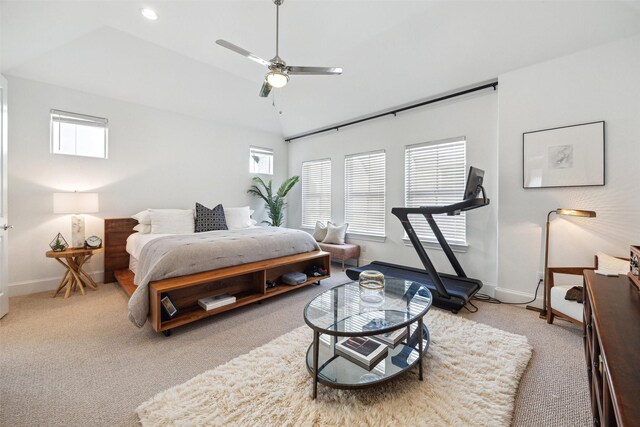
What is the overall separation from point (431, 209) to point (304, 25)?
8.36ft

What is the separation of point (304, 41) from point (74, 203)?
3480 millimetres

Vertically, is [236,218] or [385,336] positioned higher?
[236,218]

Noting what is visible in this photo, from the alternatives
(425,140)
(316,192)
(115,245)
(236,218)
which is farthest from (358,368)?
(316,192)

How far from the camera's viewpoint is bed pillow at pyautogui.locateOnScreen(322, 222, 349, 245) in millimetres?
4891

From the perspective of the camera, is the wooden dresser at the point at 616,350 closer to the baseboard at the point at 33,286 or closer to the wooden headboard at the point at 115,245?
the wooden headboard at the point at 115,245

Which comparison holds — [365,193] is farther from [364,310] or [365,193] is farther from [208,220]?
[364,310]

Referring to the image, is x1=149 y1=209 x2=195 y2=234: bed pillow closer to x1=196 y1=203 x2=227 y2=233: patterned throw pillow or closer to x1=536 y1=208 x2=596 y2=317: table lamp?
x1=196 y1=203 x2=227 y2=233: patterned throw pillow

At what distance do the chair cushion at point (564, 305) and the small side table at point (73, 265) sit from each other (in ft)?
16.9

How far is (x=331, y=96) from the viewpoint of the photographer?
454 cm

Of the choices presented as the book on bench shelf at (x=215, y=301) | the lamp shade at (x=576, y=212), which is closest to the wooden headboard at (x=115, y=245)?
the book on bench shelf at (x=215, y=301)

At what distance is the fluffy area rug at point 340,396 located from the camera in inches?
57.0

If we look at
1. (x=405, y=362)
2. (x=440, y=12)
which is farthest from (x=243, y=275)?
(x=440, y=12)

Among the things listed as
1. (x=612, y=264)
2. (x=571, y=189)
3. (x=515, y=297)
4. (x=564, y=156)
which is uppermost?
(x=564, y=156)

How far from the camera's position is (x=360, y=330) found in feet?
5.10
